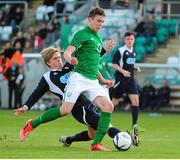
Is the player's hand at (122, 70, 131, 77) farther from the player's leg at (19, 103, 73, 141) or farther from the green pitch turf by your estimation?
the player's leg at (19, 103, 73, 141)

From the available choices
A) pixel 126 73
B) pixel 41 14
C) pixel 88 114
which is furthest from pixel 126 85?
pixel 41 14

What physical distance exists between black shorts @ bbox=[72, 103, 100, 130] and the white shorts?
39 cm

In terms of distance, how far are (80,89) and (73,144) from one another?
82.4 inches

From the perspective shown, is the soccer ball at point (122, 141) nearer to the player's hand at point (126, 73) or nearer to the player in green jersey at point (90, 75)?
the player in green jersey at point (90, 75)

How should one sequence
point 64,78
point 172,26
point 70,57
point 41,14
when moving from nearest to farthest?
point 70,57 < point 64,78 < point 172,26 < point 41,14

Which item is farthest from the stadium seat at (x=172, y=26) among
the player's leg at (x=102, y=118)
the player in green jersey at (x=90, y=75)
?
the player's leg at (x=102, y=118)

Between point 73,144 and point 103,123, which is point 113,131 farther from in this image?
point 73,144

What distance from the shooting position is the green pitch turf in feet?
44.6

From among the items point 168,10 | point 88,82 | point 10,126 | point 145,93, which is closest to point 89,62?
point 88,82

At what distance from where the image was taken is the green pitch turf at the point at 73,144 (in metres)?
13.6

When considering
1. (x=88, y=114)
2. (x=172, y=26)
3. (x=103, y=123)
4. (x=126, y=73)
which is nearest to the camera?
(x=103, y=123)

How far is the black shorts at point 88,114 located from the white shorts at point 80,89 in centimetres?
39

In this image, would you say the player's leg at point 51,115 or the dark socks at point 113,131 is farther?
the dark socks at point 113,131

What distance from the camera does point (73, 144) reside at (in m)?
16.2
